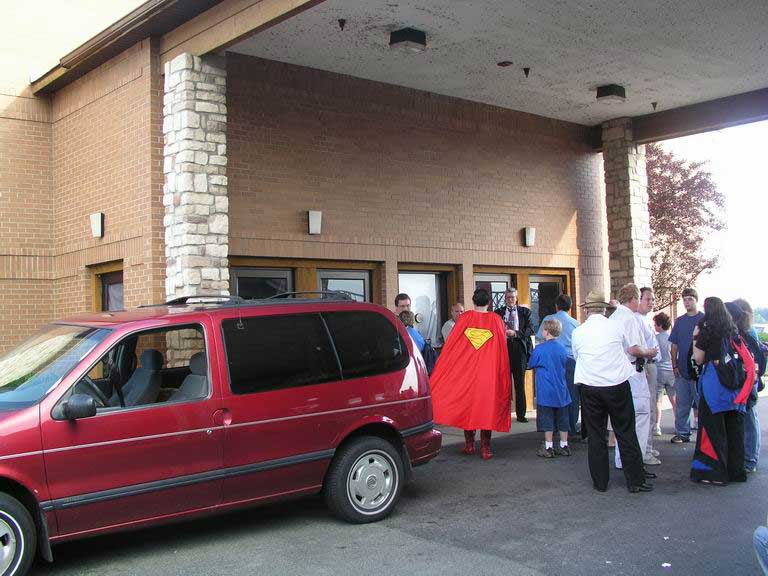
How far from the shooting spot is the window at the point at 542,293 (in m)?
14.9

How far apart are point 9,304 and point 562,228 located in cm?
934

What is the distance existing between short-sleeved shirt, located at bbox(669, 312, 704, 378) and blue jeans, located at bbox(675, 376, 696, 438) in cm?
28

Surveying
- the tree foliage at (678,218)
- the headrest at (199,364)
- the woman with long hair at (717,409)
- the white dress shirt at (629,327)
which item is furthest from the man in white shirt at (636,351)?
the tree foliage at (678,218)

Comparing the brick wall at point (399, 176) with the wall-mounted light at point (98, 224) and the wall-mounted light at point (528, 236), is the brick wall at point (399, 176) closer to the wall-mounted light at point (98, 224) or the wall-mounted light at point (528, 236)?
the wall-mounted light at point (528, 236)

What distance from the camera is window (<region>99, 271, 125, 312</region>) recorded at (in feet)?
36.7

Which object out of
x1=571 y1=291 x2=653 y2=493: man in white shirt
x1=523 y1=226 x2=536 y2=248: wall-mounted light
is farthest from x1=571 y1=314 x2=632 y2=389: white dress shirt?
x1=523 y1=226 x2=536 y2=248: wall-mounted light

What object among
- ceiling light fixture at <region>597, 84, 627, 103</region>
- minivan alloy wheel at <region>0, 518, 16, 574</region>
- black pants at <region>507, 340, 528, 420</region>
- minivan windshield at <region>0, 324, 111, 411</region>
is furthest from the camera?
ceiling light fixture at <region>597, 84, 627, 103</region>

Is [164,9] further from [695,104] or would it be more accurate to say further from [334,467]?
[695,104]

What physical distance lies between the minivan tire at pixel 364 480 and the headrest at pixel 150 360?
62.4 inches

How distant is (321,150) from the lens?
11.8 m

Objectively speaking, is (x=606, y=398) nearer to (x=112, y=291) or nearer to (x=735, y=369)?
(x=735, y=369)

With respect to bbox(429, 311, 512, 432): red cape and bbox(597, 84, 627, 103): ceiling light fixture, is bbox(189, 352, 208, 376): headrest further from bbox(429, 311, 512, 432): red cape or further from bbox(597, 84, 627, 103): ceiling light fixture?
bbox(597, 84, 627, 103): ceiling light fixture

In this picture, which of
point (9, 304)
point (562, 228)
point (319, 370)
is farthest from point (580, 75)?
point (9, 304)

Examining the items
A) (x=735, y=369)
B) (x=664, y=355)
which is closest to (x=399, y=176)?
(x=664, y=355)
